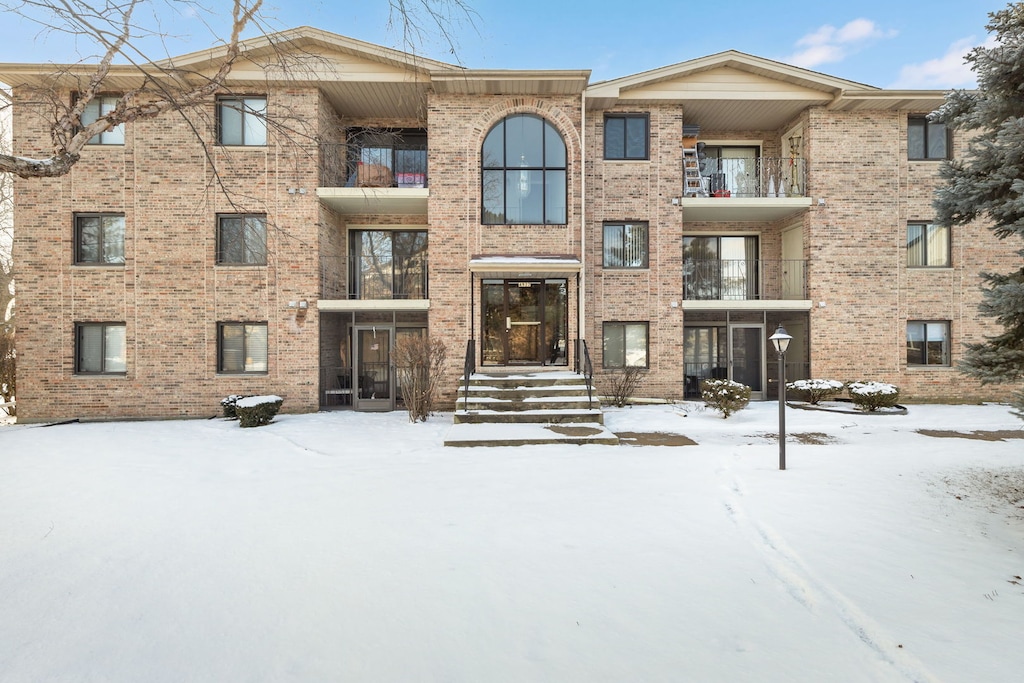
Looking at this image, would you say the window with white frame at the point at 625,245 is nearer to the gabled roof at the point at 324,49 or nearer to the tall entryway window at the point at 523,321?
the tall entryway window at the point at 523,321

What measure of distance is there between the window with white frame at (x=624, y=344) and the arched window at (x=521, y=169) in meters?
3.33

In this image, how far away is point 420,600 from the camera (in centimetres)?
332

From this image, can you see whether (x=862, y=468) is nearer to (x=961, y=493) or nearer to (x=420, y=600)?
(x=961, y=493)

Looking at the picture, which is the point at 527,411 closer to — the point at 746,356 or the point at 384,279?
the point at 384,279

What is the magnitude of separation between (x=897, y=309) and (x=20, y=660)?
1749 cm

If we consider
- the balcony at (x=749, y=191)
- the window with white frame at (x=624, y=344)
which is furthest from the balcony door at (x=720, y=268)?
the window with white frame at (x=624, y=344)

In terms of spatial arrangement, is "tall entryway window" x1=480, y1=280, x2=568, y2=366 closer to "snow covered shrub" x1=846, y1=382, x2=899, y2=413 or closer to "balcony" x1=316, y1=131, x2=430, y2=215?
"balcony" x1=316, y1=131, x2=430, y2=215

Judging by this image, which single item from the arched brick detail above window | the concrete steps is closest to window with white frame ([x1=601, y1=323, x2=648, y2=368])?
the concrete steps

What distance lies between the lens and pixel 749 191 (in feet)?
49.0

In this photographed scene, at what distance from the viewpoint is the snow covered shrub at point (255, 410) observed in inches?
417

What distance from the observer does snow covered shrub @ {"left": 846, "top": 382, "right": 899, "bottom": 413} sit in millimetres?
11758

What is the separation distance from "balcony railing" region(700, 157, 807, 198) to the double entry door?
13.4ft

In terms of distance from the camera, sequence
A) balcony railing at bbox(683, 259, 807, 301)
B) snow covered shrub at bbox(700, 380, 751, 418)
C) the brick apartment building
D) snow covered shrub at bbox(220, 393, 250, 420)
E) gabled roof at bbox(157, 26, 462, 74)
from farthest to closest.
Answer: balcony railing at bbox(683, 259, 807, 301)
the brick apartment building
gabled roof at bbox(157, 26, 462, 74)
snow covered shrub at bbox(220, 393, 250, 420)
snow covered shrub at bbox(700, 380, 751, 418)

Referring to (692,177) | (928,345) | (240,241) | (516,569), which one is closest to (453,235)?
(240,241)
